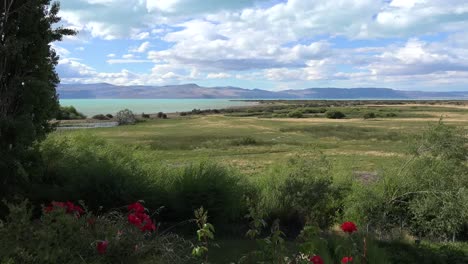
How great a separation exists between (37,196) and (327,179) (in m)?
6.60

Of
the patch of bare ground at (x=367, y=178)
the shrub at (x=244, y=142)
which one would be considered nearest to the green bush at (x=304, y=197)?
the patch of bare ground at (x=367, y=178)

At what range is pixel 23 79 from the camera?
8383 millimetres

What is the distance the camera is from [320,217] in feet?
37.0

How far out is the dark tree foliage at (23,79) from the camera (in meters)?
8.12

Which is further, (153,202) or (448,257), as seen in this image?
(153,202)

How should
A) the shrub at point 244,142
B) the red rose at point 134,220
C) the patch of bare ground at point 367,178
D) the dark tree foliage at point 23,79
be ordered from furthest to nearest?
the shrub at point 244,142
the patch of bare ground at point 367,178
the dark tree foliage at point 23,79
the red rose at point 134,220

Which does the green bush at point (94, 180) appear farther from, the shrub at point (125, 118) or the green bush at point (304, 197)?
the shrub at point (125, 118)

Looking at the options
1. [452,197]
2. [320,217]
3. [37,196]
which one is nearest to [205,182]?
[320,217]

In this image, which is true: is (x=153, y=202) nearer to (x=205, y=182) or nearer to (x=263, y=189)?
(x=205, y=182)

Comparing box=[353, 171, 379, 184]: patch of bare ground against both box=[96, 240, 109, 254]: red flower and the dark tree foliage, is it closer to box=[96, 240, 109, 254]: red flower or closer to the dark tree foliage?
the dark tree foliage

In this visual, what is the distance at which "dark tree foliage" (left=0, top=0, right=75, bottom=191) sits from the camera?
8.12 m

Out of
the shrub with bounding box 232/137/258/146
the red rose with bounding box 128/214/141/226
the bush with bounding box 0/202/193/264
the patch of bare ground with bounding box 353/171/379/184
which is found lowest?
the shrub with bounding box 232/137/258/146

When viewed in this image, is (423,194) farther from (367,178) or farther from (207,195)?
(367,178)

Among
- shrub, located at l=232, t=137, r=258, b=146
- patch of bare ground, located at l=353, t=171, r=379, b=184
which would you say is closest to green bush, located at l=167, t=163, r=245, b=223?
patch of bare ground, located at l=353, t=171, r=379, b=184
